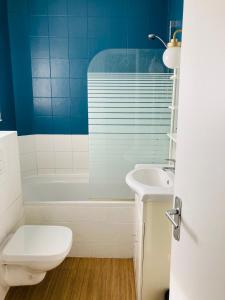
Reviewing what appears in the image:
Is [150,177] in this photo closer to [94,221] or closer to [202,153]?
[94,221]

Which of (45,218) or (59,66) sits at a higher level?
(59,66)

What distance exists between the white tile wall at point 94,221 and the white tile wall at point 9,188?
21 cm

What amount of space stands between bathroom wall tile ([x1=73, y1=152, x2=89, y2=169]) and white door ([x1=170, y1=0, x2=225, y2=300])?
2.10m

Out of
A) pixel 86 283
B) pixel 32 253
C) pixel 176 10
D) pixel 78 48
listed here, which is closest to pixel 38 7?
pixel 78 48

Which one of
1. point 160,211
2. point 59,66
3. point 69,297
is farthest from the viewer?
point 59,66

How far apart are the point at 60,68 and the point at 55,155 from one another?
1.01 m

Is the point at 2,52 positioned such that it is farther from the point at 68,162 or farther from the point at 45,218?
the point at 45,218

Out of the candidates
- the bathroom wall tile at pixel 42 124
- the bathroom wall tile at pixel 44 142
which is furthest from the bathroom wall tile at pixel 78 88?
the bathroom wall tile at pixel 44 142

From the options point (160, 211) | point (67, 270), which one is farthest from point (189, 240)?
point (67, 270)

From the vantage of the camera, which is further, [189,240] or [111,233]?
[111,233]

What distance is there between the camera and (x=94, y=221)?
2.22 metres

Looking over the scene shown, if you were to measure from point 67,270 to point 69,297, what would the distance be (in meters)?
0.30

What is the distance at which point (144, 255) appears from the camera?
1.58m

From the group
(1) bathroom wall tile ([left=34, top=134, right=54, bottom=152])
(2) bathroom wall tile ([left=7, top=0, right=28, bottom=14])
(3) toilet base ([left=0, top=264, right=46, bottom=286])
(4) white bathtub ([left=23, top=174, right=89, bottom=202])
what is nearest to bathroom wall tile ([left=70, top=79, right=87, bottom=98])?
(1) bathroom wall tile ([left=34, top=134, right=54, bottom=152])
